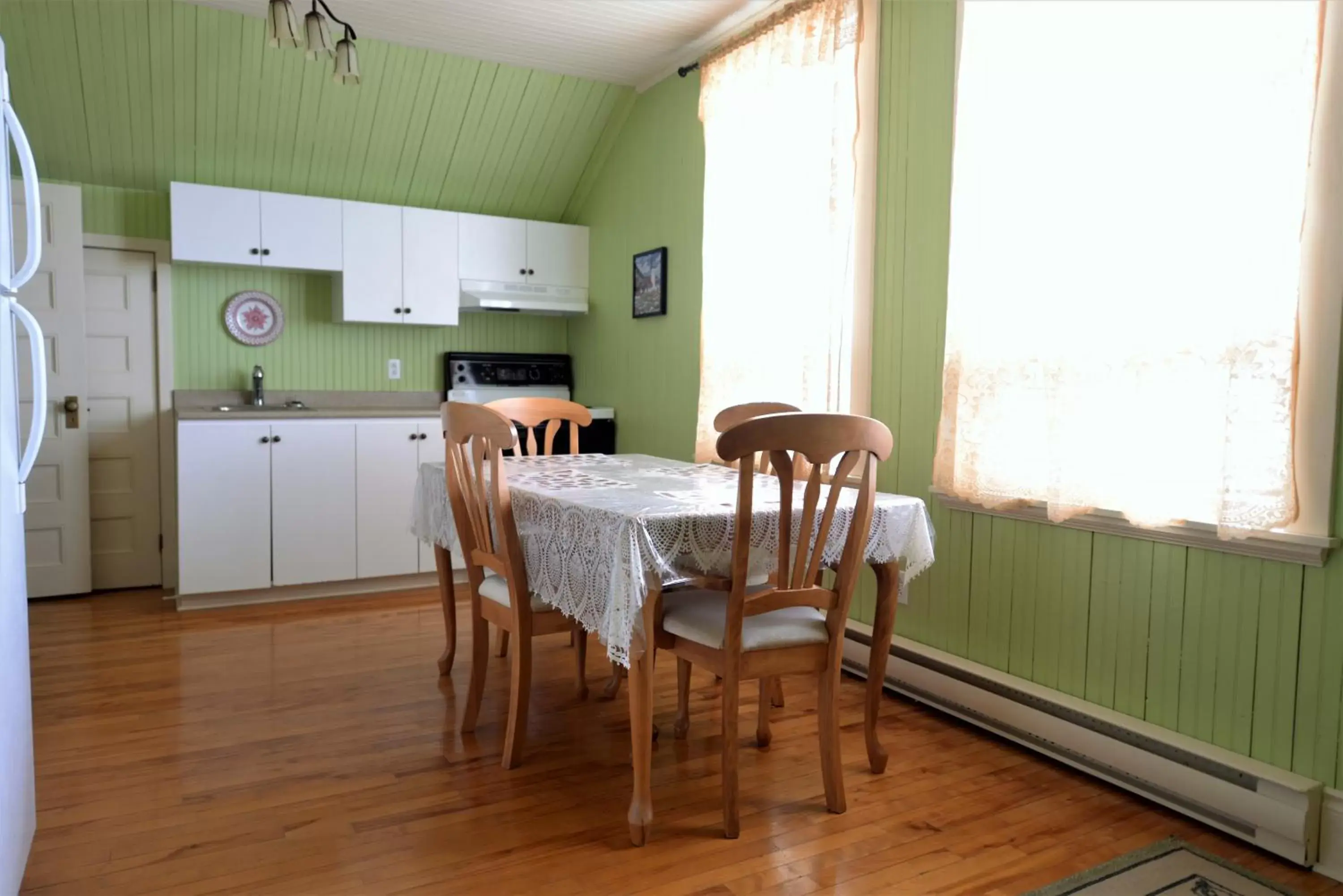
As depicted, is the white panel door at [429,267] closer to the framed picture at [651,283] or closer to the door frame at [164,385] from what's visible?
the framed picture at [651,283]

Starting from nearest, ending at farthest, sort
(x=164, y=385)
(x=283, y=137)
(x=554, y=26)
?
(x=554, y=26), (x=283, y=137), (x=164, y=385)

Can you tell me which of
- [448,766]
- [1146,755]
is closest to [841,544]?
[1146,755]

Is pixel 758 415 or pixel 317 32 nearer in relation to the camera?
pixel 317 32

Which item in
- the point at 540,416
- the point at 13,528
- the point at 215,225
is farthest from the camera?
the point at 215,225

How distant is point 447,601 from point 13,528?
61.5 inches

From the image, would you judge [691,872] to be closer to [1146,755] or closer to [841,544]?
[841,544]

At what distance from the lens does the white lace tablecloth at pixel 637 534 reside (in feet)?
6.46

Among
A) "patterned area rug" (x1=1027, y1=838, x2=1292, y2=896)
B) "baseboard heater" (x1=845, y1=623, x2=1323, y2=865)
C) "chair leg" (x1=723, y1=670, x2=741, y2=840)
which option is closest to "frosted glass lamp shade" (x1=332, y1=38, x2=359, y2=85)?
"chair leg" (x1=723, y1=670, x2=741, y2=840)

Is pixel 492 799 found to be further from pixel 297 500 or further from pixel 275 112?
pixel 275 112

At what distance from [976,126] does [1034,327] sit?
670 mm

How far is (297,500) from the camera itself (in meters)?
4.35

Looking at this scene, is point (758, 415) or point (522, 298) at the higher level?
point (522, 298)

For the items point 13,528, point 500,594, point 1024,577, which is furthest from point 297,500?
point 1024,577

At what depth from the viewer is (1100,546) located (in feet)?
8.17
